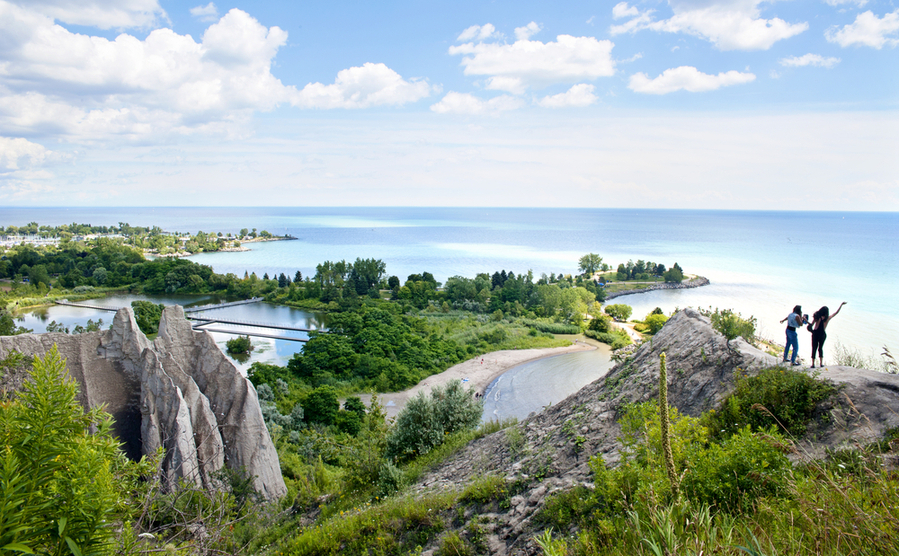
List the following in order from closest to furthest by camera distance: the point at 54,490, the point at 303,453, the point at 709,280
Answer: the point at 54,490 < the point at 303,453 < the point at 709,280

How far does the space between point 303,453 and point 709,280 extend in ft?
234

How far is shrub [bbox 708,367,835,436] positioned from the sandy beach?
19.2 metres

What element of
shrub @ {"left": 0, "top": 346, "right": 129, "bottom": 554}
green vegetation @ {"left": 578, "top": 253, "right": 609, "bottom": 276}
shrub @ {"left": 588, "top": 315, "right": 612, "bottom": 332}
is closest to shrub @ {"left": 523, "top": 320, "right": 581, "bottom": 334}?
shrub @ {"left": 588, "top": 315, "right": 612, "bottom": 332}

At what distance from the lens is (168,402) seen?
1130cm

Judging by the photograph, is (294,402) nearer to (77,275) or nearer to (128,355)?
(128,355)

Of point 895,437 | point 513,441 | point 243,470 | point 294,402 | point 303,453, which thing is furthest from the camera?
point 294,402

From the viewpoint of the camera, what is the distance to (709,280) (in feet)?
231

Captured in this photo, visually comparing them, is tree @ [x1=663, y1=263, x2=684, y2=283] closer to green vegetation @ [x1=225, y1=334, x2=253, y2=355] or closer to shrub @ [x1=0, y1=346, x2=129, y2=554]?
green vegetation @ [x1=225, y1=334, x2=253, y2=355]

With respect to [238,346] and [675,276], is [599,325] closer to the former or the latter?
[238,346]

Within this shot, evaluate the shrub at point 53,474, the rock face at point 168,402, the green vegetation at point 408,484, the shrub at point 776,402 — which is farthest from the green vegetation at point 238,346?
the shrub at point 53,474

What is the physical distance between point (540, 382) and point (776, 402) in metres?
22.8

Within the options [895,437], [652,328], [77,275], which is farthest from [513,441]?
[77,275]

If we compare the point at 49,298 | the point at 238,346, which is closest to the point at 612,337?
the point at 238,346

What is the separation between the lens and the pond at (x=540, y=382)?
82.2 feet
